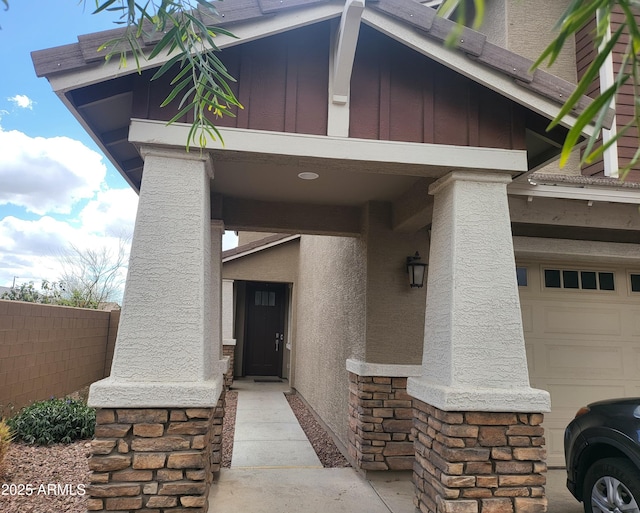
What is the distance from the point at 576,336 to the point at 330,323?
350cm

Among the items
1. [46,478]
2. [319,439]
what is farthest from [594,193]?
[46,478]

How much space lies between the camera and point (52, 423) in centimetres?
543

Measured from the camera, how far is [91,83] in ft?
10.6

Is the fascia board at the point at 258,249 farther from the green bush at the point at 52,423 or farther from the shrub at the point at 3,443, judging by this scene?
the shrub at the point at 3,443

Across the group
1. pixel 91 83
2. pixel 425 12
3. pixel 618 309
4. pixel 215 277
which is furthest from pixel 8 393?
pixel 618 309

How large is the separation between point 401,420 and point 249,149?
3.49m

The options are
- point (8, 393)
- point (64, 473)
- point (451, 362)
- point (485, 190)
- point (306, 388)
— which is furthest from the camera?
point (306, 388)

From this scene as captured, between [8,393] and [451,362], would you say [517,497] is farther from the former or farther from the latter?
[8,393]

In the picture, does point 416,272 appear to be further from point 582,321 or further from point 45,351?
point 45,351

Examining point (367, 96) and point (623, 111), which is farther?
point (623, 111)

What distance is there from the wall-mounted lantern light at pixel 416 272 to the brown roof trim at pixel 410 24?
224 centimetres

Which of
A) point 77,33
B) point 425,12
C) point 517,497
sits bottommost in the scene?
point 517,497

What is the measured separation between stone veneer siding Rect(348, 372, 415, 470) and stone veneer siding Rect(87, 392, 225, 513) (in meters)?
2.44

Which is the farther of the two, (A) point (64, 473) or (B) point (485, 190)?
(A) point (64, 473)
